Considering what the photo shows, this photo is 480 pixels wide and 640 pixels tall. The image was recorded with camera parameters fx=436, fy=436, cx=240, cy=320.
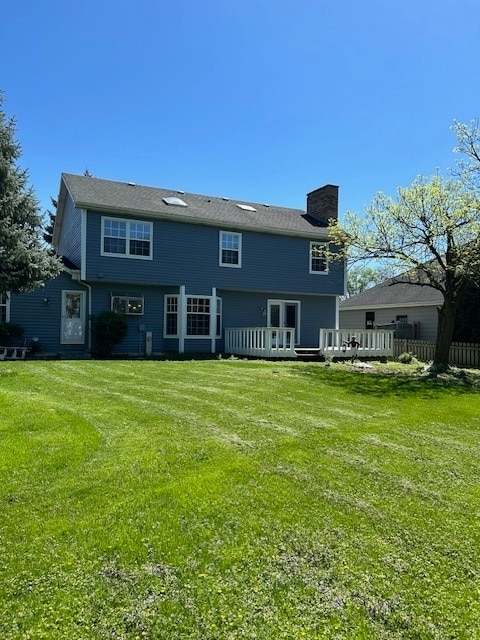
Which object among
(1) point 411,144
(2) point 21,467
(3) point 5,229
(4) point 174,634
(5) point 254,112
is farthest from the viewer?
(1) point 411,144

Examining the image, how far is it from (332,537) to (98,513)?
1771mm

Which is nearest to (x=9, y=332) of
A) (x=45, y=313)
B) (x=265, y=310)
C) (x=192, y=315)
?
(x=45, y=313)

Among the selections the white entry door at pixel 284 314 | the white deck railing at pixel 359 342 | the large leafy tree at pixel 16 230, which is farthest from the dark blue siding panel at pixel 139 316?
the white deck railing at pixel 359 342

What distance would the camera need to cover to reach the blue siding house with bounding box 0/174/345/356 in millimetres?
16125

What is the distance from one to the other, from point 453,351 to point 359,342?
15.7 ft

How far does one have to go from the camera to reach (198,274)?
59.5 feet

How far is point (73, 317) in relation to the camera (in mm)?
16594

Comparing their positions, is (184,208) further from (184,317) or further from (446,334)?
(446,334)

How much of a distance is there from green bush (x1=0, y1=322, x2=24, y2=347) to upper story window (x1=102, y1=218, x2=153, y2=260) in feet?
13.1

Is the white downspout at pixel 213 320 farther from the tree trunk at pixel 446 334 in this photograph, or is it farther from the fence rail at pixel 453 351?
the tree trunk at pixel 446 334

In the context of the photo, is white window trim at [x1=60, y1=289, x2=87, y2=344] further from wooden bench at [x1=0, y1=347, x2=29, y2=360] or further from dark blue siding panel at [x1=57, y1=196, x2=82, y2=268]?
wooden bench at [x1=0, y1=347, x2=29, y2=360]

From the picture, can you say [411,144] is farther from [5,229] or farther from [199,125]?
[5,229]

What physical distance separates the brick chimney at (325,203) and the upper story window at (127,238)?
30.6ft

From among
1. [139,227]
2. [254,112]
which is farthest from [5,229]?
[254,112]
